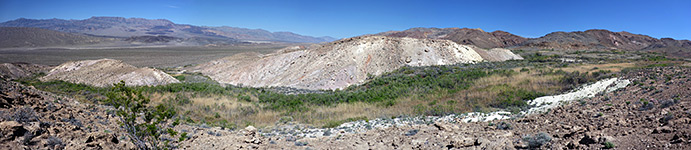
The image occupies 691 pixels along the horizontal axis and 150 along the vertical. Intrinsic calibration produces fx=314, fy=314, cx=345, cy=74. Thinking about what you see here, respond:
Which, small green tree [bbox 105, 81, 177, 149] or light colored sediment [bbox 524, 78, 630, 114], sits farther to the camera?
light colored sediment [bbox 524, 78, 630, 114]

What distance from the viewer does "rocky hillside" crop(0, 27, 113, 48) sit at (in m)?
116

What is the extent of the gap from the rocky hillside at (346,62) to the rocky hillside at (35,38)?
136 metres

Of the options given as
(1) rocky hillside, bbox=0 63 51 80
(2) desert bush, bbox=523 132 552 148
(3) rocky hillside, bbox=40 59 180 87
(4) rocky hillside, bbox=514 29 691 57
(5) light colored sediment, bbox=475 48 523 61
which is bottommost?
(1) rocky hillside, bbox=0 63 51 80

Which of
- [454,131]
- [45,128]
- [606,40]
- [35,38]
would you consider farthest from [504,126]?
[35,38]

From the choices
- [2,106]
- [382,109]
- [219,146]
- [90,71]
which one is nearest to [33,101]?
[2,106]

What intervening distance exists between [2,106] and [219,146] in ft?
14.6

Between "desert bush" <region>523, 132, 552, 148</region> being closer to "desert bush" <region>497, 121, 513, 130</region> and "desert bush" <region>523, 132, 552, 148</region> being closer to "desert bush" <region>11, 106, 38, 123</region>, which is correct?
"desert bush" <region>497, 121, 513, 130</region>

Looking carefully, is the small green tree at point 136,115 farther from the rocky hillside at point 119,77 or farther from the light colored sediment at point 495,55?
the light colored sediment at point 495,55

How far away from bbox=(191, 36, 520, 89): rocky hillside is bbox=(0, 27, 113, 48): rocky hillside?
448 ft

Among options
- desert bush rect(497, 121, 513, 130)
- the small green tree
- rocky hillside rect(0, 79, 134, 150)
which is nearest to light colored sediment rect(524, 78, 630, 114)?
desert bush rect(497, 121, 513, 130)

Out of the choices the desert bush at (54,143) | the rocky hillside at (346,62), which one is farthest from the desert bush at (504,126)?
the rocky hillside at (346,62)

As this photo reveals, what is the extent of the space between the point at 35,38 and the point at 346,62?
165 meters

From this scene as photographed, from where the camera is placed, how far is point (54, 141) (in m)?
5.15

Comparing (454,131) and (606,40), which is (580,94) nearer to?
(454,131)
